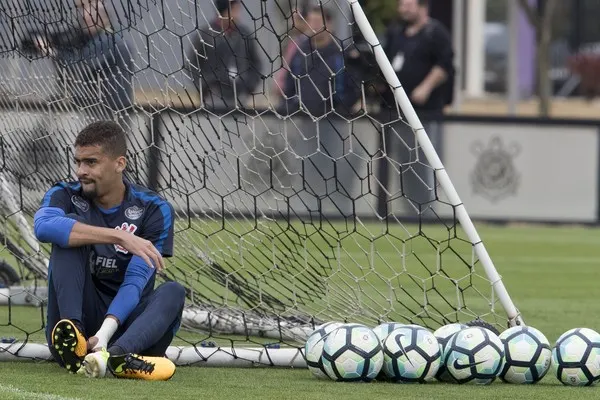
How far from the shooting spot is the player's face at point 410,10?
15641mm

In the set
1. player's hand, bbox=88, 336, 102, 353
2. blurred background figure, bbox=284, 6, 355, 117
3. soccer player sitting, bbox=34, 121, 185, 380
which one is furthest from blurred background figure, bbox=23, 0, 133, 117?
player's hand, bbox=88, 336, 102, 353

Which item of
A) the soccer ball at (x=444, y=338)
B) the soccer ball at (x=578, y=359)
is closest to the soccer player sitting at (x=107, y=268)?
the soccer ball at (x=444, y=338)

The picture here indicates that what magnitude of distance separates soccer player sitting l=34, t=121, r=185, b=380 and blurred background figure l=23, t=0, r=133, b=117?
1223mm

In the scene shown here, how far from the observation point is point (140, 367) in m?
6.15

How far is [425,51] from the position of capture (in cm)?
1591

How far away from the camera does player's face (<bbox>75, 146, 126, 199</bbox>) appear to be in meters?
6.34

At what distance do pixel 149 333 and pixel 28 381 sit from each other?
564mm

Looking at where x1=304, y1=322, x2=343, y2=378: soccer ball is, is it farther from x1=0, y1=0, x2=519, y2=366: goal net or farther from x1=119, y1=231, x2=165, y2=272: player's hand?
x1=119, y1=231, x2=165, y2=272: player's hand

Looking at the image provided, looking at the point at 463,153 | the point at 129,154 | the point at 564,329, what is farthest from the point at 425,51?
the point at 129,154

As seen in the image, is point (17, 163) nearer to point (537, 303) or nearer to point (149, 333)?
point (149, 333)

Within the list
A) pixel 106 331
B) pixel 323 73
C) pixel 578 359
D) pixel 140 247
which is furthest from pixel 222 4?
pixel 578 359

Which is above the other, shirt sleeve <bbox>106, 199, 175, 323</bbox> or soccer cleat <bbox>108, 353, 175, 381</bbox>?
shirt sleeve <bbox>106, 199, 175, 323</bbox>

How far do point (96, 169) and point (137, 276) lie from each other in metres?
0.51

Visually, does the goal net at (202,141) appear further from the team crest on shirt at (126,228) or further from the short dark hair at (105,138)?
the short dark hair at (105,138)
